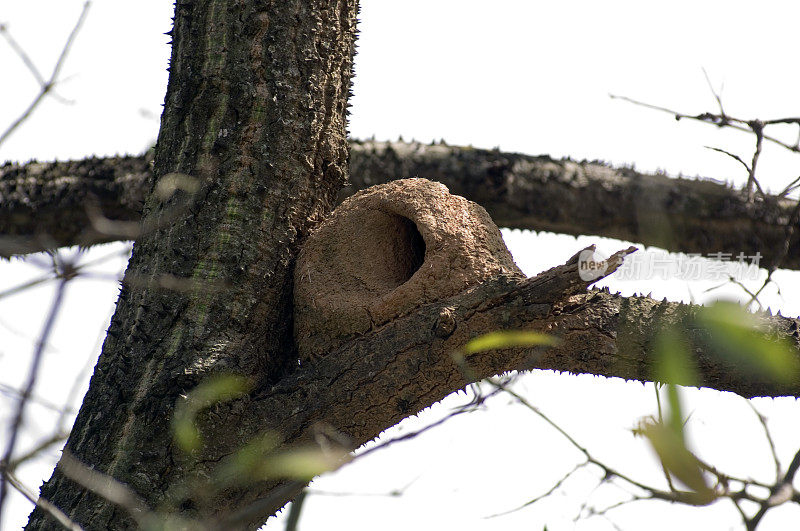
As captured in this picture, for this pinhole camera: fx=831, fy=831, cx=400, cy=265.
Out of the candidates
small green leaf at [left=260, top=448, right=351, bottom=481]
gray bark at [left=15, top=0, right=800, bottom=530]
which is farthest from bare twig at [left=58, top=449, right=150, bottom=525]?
small green leaf at [left=260, top=448, right=351, bottom=481]

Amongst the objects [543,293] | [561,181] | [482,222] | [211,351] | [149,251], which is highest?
[561,181]

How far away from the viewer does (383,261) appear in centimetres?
300

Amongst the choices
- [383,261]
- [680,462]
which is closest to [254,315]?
[383,261]

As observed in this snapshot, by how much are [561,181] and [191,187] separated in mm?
2382

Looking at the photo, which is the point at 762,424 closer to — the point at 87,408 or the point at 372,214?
the point at 372,214

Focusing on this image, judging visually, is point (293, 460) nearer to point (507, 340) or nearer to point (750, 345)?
point (507, 340)

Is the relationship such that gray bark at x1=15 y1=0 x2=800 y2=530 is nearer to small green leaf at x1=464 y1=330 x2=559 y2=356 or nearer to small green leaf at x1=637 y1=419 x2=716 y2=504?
small green leaf at x1=464 y1=330 x2=559 y2=356

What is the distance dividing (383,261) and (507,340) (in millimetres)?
784

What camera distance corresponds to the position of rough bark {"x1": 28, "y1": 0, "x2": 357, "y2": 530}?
2.61 meters

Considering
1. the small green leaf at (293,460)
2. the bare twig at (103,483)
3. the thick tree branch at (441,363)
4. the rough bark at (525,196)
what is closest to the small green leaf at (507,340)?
the thick tree branch at (441,363)

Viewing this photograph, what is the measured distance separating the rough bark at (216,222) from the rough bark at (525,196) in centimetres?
152

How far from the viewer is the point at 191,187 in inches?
112

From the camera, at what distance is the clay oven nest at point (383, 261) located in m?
2.67

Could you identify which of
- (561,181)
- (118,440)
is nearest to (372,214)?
(118,440)
